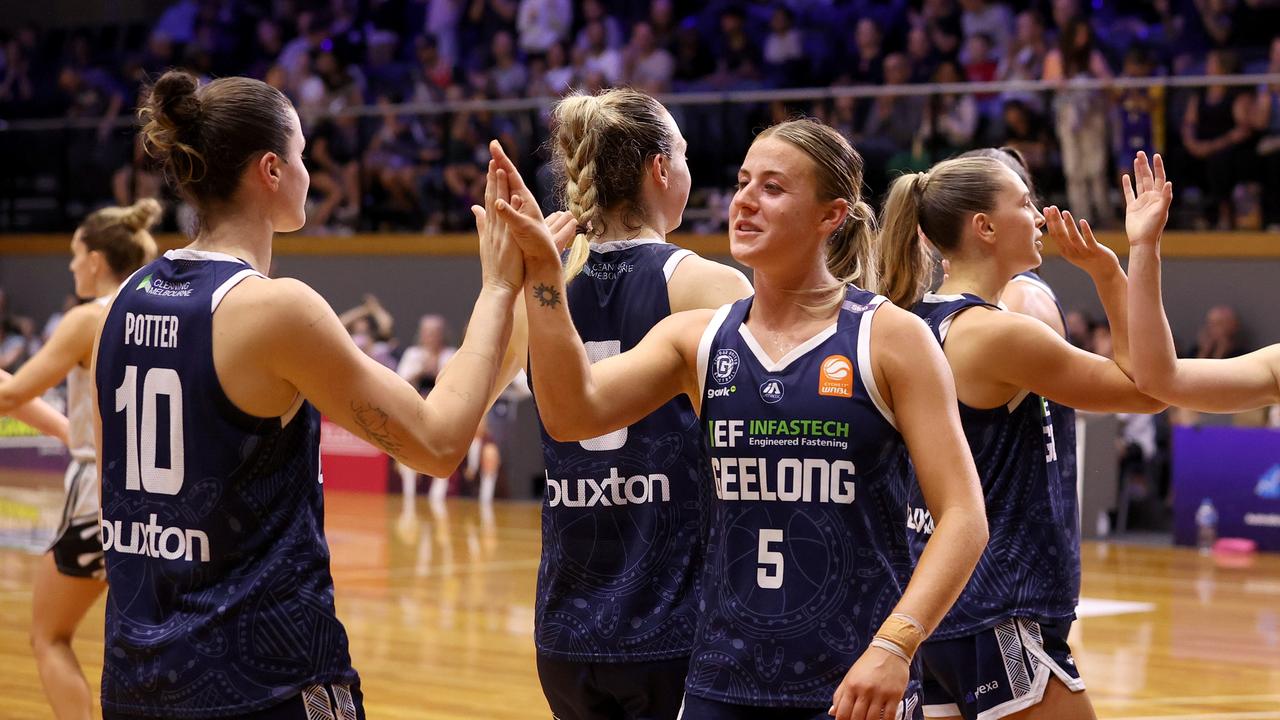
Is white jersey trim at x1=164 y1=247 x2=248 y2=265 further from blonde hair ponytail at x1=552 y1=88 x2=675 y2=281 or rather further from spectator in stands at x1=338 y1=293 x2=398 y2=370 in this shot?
spectator in stands at x1=338 y1=293 x2=398 y2=370

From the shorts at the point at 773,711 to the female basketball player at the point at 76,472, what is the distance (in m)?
3.25

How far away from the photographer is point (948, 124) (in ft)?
44.0

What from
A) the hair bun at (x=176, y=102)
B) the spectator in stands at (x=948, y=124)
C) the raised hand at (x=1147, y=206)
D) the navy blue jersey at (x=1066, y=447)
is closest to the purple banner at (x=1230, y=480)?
A: the spectator in stands at (x=948, y=124)

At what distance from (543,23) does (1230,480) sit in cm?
849

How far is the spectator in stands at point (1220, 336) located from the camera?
12.2m

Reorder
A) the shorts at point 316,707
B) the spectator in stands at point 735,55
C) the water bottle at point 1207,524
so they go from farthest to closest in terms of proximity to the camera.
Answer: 1. the spectator in stands at point 735,55
2. the water bottle at point 1207,524
3. the shorts at point 316,707

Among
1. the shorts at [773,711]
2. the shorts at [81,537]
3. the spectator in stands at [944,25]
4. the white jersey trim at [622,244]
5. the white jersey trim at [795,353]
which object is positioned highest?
the spectator in stands at [944,25]

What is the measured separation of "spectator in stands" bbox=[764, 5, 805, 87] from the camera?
14.9 meters

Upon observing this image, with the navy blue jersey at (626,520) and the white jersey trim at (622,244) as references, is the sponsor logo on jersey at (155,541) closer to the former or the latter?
the navy blue jersey at (626,520)

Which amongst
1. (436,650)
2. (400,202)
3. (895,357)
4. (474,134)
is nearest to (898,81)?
(474,134)

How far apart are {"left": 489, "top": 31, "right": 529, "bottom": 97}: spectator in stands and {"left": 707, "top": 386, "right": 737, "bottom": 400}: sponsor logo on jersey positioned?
13.7m

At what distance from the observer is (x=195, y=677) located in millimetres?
2689

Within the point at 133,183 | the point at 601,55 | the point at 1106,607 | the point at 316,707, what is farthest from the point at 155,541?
the point at 133,183

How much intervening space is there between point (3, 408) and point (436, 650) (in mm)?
3124
